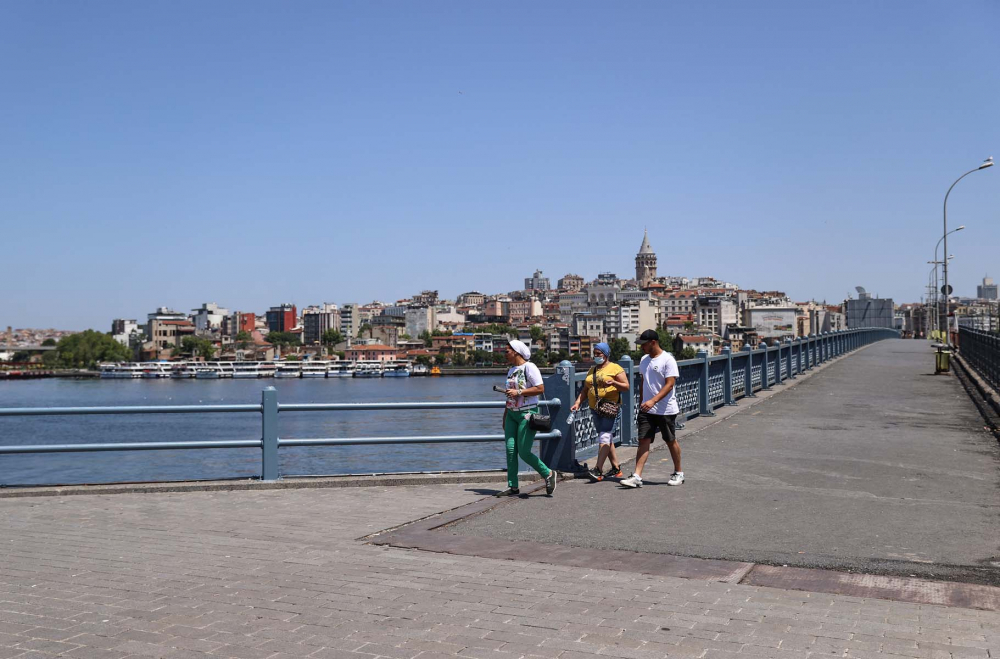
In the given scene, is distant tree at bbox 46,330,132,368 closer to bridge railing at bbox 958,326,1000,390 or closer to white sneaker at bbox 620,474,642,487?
bridge railing at bbox 958,326,1000,390

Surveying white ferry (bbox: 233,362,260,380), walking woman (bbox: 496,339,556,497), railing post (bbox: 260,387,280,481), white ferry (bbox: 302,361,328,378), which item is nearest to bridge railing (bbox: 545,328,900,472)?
walking woman (bbox: 496,339,556,497)

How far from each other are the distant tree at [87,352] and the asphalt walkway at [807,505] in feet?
603

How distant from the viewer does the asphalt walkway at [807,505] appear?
6.44 meters

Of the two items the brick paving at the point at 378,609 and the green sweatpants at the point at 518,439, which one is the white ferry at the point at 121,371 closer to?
the green sweatpants at the point at 518,439

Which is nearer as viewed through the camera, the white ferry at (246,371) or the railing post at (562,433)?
the railing post at (562,433)

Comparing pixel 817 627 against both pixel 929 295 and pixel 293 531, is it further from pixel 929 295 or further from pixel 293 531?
pixel 929 295

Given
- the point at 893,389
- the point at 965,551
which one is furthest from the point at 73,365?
the point at 965,551

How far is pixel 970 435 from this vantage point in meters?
13.9

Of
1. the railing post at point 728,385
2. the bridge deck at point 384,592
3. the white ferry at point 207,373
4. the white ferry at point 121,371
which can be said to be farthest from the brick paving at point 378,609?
the white ferry at point 121,371

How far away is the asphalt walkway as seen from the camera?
6.44 m

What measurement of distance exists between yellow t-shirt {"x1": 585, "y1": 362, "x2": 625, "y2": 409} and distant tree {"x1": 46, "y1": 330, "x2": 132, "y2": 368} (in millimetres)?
185372

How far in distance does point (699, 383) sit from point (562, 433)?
719 cm

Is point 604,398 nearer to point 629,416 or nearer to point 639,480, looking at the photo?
point 639,480

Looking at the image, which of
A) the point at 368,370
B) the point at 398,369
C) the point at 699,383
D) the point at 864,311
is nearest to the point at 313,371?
the point at 368,370
